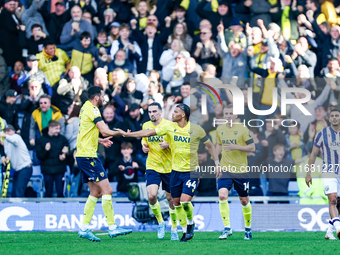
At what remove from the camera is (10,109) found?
46.8 ft

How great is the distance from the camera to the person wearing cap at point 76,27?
15.5m

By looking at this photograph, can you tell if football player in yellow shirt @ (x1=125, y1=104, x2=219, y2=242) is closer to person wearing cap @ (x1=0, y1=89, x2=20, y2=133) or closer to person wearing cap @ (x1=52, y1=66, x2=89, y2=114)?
person wearing cap @ (x1=52, y1=66, x2=89, y2=114)

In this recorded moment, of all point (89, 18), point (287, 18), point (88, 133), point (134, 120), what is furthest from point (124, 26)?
point (88, 133)

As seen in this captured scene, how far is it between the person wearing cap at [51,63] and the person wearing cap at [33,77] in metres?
0.21

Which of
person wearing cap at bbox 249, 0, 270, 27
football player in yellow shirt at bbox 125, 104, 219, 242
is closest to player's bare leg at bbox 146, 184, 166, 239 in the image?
football player in yellow shirt at bbox 125, 104, 219, 242

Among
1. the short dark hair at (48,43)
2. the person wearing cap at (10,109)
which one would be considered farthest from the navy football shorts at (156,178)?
the short dark hair at (48,43)

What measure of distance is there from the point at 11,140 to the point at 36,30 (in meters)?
3.68

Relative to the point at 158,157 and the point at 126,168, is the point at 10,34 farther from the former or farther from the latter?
the point at 158,157

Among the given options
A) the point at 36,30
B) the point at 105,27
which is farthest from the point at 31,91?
the point at 105,27

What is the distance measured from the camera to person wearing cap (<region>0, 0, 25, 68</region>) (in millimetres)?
15500

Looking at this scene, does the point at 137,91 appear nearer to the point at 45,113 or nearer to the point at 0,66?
the point at 45,113

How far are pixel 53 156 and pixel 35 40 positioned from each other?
157 inches

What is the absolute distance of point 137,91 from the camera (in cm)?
1451

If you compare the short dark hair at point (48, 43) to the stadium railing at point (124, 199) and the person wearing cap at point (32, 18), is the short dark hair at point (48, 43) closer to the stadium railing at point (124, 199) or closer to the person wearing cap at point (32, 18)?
the person wearing cap at point (32, 18)
